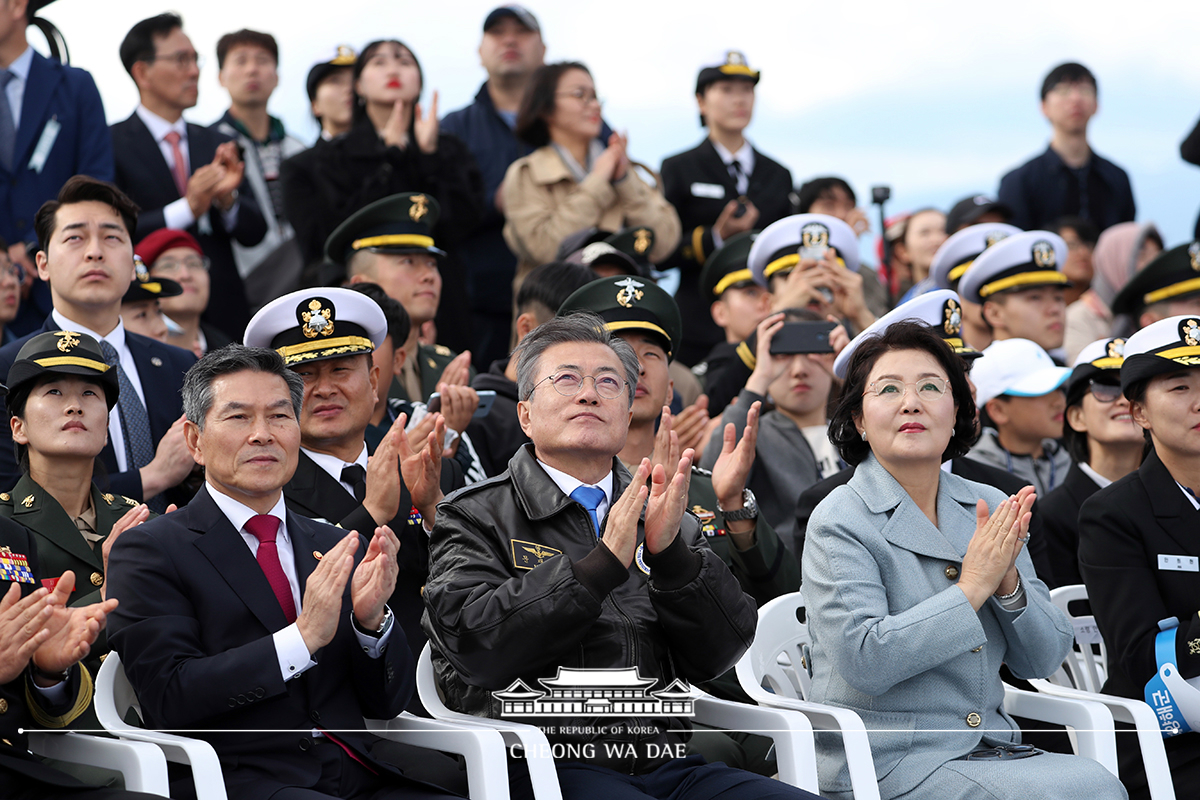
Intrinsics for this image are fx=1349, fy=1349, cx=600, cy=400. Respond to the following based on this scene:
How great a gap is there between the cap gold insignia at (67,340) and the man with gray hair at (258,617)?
862mm

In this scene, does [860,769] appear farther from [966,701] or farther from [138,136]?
[138,136]

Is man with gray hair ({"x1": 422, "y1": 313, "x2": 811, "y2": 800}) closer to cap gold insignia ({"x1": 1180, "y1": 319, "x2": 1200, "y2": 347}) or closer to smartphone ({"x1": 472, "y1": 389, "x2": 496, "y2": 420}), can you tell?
smartphone ({"x1": 472, "y1": 389, "x2": 496, "y2": 420})

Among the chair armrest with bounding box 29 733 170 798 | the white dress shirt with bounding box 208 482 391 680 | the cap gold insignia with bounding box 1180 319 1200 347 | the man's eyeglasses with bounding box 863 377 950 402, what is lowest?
the chair armrest with bounding box 29 733 170 798

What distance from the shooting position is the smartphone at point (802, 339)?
5.80 m

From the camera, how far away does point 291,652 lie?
3355mm

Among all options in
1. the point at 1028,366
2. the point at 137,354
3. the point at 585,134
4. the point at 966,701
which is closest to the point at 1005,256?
the point at 1028,366

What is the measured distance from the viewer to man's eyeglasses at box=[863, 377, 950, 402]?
155 inches

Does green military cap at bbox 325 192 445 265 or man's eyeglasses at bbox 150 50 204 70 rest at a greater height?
man's eyeglasses at bbox 150 50 204 70

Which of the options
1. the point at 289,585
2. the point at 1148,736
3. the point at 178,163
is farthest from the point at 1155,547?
the point at 178,163

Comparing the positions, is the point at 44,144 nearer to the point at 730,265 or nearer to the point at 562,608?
the point at 730,265

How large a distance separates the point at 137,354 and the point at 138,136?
8.75ft

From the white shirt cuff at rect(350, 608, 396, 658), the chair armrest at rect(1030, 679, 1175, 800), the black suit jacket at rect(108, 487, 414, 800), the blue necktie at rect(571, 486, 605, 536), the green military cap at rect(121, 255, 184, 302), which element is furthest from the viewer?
the green military cap at rect(121, 255, 184, 302)

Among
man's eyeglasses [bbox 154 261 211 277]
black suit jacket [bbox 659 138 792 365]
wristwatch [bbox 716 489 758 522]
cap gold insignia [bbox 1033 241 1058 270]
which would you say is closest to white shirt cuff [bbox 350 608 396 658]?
wristwatch [bbox 716 489 758 522]

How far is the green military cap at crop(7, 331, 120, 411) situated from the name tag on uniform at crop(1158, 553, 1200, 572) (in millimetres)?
3517
